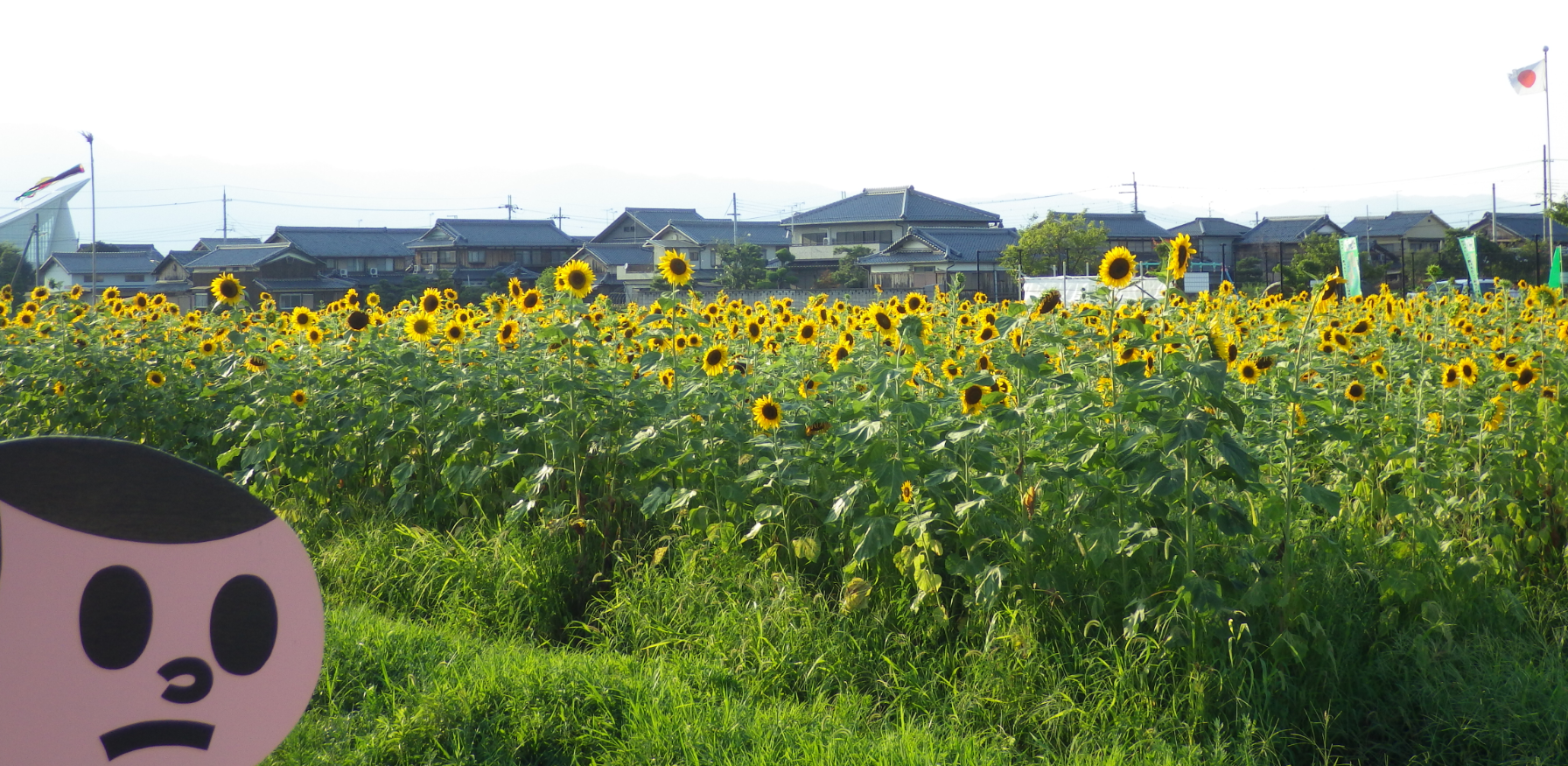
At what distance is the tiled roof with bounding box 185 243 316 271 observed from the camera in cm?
3747

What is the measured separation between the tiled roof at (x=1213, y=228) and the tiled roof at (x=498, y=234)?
23.4m

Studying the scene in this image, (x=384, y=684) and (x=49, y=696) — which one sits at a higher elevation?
(x=49, y=696)

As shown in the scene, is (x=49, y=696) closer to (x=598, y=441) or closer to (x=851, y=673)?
(x=851, y=673)

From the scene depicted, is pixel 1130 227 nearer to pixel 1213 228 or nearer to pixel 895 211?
pixel 1213 228

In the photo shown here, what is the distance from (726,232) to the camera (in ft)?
154

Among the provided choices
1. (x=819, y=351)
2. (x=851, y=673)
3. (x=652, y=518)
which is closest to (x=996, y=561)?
(x=851, y=673)

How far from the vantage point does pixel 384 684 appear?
10.8 feet

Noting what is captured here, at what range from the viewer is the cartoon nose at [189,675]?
147cm

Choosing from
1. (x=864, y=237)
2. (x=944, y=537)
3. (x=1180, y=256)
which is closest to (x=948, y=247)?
(x=864, y=237)

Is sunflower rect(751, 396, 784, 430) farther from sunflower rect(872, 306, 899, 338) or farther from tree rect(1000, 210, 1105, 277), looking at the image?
tree rect(1000, 210, 1105, 277)

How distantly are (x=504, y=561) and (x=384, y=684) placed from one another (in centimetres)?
78

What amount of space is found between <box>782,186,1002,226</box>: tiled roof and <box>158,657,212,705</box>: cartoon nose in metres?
44.6
